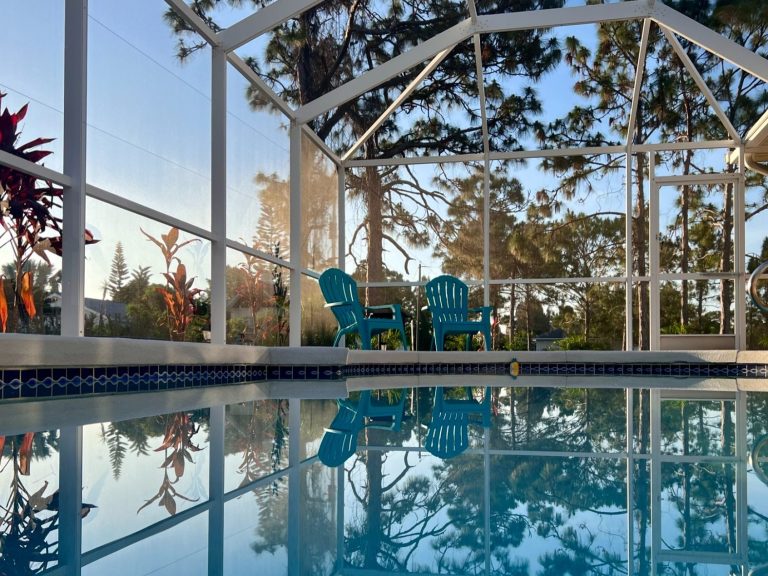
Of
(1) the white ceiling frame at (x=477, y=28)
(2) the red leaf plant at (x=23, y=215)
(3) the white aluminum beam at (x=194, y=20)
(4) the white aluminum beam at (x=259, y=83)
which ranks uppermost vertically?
(1) the white ceiling frame at (x=477, y=28)

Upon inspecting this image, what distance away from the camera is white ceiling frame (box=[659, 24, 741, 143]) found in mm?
7621

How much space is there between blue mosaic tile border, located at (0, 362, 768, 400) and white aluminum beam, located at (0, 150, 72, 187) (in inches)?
39.6

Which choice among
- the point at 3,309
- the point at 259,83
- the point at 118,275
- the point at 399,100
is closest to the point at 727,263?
the point at 399,100

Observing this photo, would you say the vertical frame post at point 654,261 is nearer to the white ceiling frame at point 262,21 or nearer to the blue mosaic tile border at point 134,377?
the blue mosaic tile border at point 134,377

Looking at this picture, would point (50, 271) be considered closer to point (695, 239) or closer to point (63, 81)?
point (63, 81)

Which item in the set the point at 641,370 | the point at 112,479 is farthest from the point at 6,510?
the point at 641,370

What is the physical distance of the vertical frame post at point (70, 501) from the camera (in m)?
0.88

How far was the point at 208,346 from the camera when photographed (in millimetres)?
4668

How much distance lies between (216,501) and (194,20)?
16.3ft

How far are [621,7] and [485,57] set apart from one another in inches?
62.6

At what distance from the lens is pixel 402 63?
7.46 m

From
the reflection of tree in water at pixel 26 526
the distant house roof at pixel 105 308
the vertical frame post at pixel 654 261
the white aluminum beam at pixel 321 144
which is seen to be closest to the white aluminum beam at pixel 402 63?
the white aluminum beam at pixel 321 144

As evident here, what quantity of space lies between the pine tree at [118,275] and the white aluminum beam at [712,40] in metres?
5.49

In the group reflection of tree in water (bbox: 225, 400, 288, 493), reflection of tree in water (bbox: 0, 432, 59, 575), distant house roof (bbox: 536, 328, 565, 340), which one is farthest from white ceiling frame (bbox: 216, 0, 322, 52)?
distant house roof (bbox: 536, 328, 565, 340)
